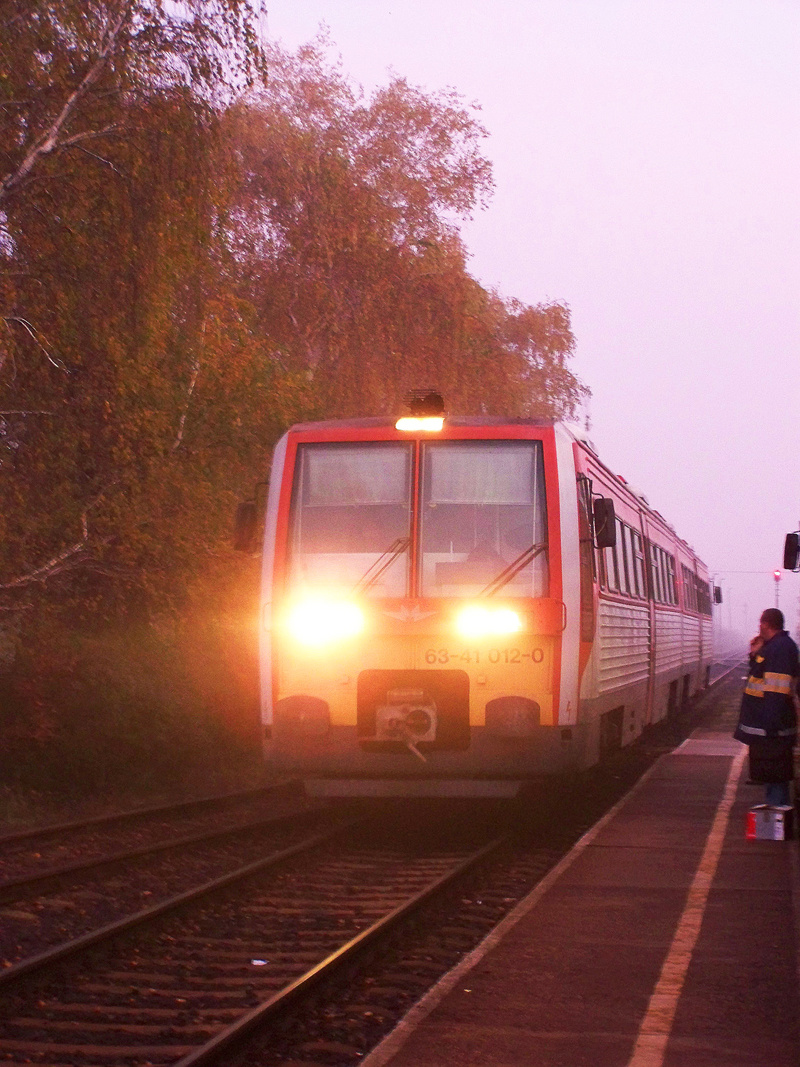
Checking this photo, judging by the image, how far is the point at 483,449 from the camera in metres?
11.9

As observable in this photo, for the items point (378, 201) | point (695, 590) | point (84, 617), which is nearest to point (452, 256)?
point (378, 201)

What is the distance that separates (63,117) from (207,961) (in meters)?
10.9

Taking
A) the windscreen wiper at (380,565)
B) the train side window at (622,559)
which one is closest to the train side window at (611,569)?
the train side window at (622,559)

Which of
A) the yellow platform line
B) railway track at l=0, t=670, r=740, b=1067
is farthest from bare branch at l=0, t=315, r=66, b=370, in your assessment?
the yellow platform line

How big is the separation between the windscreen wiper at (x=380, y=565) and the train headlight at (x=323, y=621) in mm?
168

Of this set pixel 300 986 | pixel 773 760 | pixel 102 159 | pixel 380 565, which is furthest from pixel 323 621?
pixel 102 159

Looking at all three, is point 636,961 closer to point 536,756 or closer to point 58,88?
point 536,756

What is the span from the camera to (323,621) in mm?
11641

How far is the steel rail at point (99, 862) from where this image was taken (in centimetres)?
924

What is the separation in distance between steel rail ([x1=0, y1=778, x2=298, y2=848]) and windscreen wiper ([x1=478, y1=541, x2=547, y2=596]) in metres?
3.78

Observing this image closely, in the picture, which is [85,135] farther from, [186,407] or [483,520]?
[483,520]

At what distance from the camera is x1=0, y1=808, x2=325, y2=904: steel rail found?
9242mm

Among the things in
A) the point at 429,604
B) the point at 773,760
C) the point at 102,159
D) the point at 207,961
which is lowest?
the point at 207,961

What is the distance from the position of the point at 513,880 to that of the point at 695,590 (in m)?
18.8
